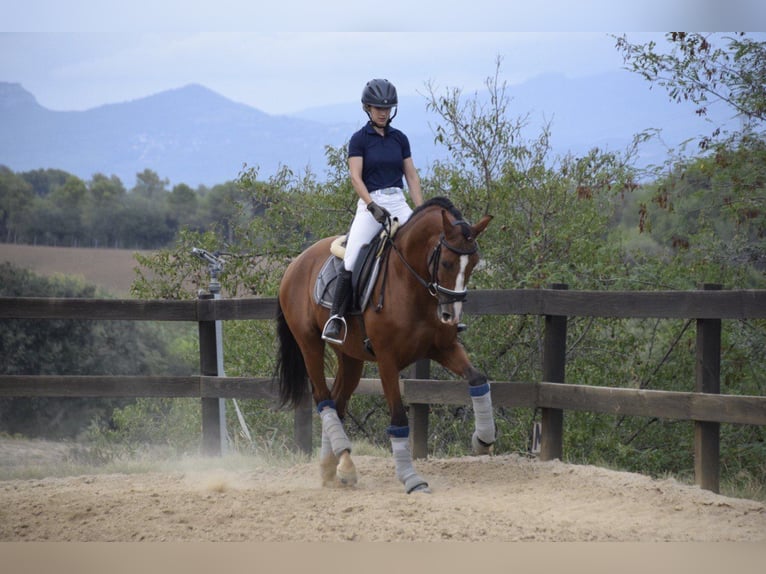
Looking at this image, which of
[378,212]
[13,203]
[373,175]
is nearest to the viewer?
[378,212]

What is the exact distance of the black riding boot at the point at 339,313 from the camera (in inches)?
217

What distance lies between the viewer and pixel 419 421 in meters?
6.77

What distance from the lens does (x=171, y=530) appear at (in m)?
4.31

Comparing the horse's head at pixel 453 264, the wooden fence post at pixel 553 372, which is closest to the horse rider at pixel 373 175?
the horse's head at pixel 453 264

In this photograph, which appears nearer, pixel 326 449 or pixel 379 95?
pixel 379 95

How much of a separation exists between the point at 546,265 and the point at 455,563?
5.32m

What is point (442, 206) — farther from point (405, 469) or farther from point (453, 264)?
point (405, 469)

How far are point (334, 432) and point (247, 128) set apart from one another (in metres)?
25.4

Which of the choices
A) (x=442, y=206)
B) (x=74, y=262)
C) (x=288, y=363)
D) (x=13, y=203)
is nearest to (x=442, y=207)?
(x=442, y=206)

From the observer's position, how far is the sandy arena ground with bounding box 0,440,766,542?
4.24 m

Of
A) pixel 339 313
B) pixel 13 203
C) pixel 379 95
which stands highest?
pixel 13 203

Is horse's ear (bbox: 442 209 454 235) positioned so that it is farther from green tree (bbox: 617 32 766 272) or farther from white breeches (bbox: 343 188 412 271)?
green tree (bbox: 617 32 766 272)

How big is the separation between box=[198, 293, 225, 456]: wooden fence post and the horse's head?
2.86 m

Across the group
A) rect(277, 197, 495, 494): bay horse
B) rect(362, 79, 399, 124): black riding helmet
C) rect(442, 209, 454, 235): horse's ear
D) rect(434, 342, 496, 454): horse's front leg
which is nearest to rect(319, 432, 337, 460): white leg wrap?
rect(277, 197, 495, 494): bay horse
